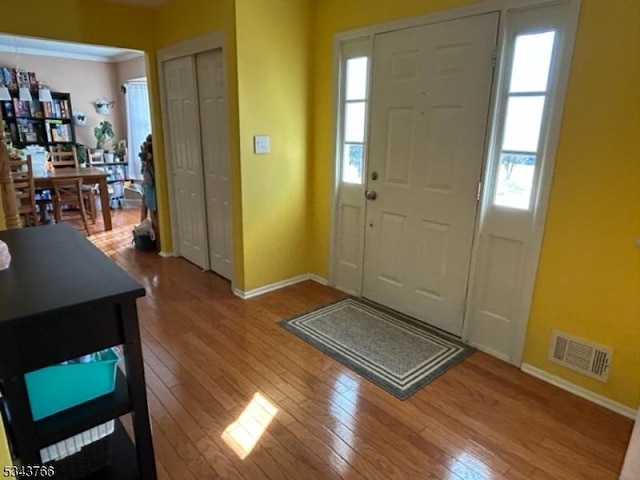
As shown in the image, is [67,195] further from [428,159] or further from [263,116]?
[428,159]

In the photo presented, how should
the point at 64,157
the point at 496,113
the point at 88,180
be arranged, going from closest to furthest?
the point at 496,113, the point at 88,180, the point at 64,157

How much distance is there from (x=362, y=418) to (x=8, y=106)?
7.25 m

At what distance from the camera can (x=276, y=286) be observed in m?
3.54

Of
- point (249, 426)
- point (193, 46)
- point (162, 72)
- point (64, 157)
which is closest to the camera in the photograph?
point (249, 426)

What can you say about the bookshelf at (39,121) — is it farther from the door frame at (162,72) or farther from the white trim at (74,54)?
the door frame at (162,72)

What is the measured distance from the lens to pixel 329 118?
3.26m

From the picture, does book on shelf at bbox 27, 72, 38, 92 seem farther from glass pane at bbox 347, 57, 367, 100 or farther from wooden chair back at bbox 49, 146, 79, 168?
glass pane at bbox 347, 57, 367, 100

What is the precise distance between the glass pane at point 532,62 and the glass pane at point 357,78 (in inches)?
43.0

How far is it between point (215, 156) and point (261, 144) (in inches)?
21.9

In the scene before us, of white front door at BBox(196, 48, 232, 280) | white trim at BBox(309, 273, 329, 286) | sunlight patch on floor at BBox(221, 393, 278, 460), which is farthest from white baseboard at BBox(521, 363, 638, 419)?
white front door at BBox(196, 48, 232, 280)

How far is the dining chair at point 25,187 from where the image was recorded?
452 cm

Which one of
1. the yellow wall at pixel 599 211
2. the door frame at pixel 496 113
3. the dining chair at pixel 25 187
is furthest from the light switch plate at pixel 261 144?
the dining chair at pixel 25 187

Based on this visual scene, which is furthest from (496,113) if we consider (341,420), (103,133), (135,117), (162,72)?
(103,133)

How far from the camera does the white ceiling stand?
5.83m
